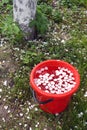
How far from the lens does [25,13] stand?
4203 millimetres

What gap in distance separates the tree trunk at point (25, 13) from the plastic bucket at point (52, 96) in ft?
2.91

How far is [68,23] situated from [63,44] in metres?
0.57

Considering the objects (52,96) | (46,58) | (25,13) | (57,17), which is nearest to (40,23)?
(25,13)

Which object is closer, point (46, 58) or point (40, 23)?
point (46, 58)

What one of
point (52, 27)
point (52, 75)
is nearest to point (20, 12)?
point (52, 27)

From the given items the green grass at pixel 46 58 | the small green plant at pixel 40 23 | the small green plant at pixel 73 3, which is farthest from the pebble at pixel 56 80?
the small green plant at pixel 73 3

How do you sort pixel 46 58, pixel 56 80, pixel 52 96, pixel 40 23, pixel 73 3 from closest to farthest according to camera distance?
pixel 52 96 → pixel 56 80 → pixel 46 58 → pixel 40 23 → pixel 73 3

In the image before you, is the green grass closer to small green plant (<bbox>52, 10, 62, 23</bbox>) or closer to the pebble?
small green plant (<bbox>52, 10, 62, 23</bbox>)

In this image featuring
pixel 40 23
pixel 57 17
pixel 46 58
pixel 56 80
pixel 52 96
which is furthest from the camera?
pixel 57 17

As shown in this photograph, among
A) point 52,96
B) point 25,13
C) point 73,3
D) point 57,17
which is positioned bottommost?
point 52,96

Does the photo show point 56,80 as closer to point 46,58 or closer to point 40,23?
point 46,58

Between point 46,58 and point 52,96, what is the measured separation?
1.00m

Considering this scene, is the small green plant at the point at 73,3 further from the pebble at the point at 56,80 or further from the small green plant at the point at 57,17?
the pebble at the point at 56,80

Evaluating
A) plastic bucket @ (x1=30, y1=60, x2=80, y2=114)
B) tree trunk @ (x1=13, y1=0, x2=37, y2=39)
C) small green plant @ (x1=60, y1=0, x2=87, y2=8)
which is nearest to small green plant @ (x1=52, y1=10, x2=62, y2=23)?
small green plant @ (x1=60, y1=0, x2=87, y2=8)
